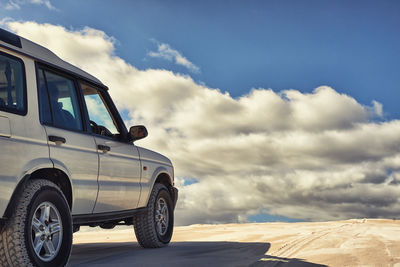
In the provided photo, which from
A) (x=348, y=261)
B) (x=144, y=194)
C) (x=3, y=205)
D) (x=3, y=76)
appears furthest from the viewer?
(x=144, y=194)

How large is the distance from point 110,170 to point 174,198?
236cm

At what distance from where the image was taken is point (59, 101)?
210 inches

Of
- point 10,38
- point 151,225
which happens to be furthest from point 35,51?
point 151,225

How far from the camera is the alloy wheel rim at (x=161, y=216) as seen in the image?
737 centimetres

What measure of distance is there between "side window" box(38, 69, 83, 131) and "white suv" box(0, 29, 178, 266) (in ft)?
0.04

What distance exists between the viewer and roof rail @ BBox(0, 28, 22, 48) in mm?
4559

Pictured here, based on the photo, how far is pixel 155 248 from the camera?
7.13 meters

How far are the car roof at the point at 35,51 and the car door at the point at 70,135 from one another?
0.10 m

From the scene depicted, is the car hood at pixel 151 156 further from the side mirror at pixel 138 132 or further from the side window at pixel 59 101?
the side window at pixel 59 101

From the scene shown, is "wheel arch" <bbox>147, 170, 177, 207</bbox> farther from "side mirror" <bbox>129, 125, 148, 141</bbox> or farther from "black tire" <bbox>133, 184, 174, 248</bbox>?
"side mirror" <bbox>129, 125, 148, 141</bbox>

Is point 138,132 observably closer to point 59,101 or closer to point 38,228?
point 59,101

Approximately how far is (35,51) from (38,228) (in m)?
1.80

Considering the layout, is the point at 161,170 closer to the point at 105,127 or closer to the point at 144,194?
the point at 144,194

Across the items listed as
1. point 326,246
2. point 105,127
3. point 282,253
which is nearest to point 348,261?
point 282,253
